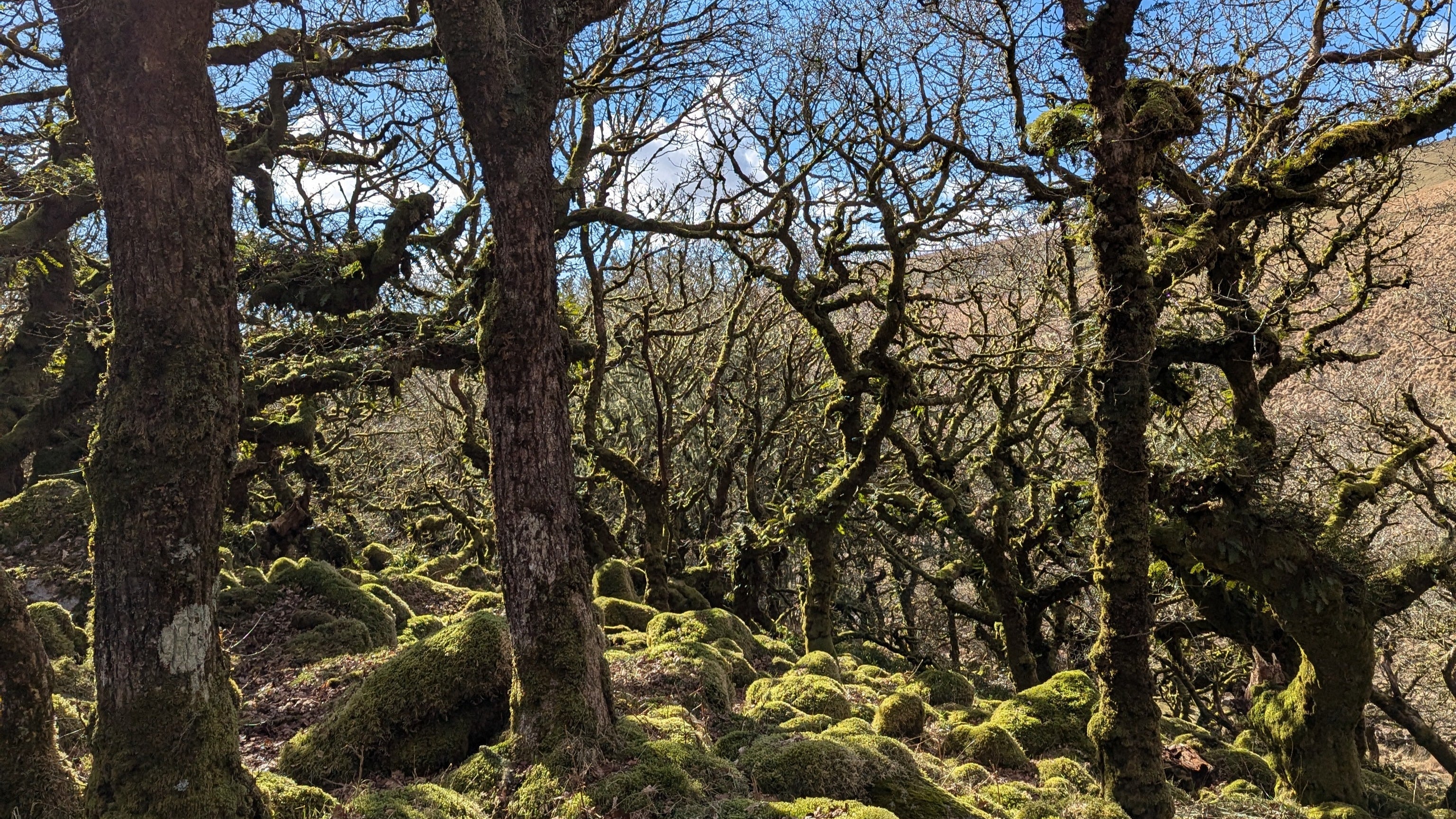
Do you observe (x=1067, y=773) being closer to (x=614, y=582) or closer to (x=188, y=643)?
(x=188, y=643)

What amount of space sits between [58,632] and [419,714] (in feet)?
14.5

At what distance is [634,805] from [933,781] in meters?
2.28

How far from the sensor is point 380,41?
894cm

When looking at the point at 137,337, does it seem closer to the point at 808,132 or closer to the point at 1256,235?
the point at 808,132

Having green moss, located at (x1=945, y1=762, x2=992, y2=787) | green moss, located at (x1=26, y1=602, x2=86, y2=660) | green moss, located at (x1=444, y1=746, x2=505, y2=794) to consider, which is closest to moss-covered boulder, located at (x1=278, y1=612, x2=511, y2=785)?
green moss, located at (x1=444, y1=746, x2=505, y2=794)

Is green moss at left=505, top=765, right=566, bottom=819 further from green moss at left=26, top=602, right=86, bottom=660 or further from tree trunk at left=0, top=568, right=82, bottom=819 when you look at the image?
green moss at left=26, top=602, right=86, bottom=660

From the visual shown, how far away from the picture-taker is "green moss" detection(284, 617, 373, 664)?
9.05 meters

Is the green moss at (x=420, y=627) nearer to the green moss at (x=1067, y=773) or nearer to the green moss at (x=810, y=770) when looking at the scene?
the green moss at (x=810, y=770)

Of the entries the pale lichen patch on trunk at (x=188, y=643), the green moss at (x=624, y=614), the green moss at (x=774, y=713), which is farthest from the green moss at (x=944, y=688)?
the pale lichen patch on trunk at (x=188, y=643)

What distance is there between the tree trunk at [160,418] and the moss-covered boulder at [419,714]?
1.75 m

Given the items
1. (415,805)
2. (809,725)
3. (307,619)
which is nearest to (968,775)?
(809,725)

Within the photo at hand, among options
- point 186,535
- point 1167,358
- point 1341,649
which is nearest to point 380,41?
point 186,535

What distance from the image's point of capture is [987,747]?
7.70 m

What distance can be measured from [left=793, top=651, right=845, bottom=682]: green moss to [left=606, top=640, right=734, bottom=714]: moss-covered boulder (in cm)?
113
